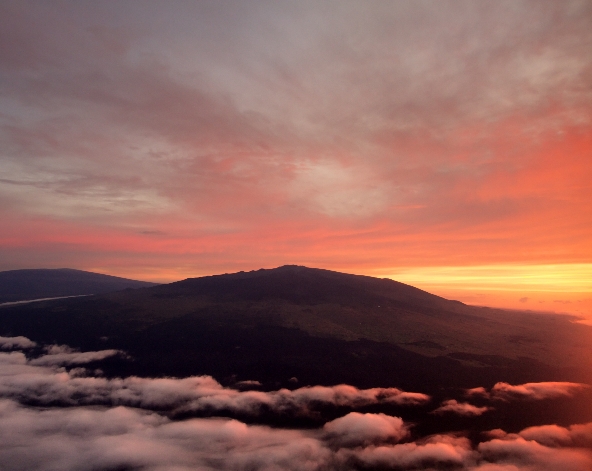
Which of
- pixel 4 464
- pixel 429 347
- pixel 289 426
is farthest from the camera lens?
pixel 429 347

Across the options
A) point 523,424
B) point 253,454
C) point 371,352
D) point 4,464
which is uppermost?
point 371,352

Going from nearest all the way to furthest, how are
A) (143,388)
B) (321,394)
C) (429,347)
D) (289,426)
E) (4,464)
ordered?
1. (4,464)
2. (289,426)
3. (321,394)
4. (143,388)
5. (429,347)

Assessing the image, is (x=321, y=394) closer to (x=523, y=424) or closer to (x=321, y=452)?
(x=321, y=452)

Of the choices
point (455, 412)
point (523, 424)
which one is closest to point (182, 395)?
point (455, 412)

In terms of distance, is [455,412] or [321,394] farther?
[321,394]

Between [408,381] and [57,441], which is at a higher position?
[408,381]

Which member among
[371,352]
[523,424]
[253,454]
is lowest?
[253,454]

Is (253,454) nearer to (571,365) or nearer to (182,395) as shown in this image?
(182,395)

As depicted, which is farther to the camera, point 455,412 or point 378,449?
point 455,412

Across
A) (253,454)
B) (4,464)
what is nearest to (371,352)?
(253,454)
